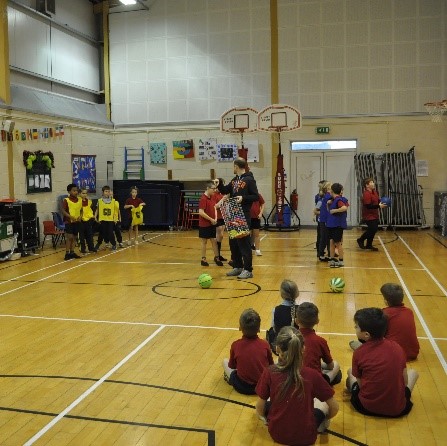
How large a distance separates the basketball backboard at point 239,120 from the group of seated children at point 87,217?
4724 mm

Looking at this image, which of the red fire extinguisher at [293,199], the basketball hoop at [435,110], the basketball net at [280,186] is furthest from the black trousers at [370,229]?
the red fire extinguisher at [293,199]

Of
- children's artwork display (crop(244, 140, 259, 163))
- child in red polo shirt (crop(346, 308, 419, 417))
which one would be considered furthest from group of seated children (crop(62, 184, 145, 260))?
child in red polo shirt (crop(346, 308, 419, 417))

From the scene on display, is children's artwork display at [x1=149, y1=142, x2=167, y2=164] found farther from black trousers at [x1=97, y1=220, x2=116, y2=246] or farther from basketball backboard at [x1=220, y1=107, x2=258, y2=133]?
black trousers at [x1=97, y1=220, x2=116, y2=246]

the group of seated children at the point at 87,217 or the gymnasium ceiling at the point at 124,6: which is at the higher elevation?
the gymnasium ceiling at the point at 124,6

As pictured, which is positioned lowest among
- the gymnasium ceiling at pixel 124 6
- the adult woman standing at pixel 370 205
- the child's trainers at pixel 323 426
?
the child's trainers at pixel 323 426

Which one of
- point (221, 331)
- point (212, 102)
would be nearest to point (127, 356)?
point (221, 331)

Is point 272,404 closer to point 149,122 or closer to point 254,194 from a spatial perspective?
point 254,194

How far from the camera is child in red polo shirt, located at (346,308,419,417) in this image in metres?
4.42

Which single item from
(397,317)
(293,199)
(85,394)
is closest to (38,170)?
(293,199)

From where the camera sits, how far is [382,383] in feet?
14.6

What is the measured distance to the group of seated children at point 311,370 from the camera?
3854mm

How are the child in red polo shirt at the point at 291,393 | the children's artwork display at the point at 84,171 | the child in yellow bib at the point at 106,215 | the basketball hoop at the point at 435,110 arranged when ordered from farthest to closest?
the children's artwork display at the point at 84,171 → the basketball hoop at the point at 435,110 → the child in yellow bib at the point at 106,215 → the child in red polo shirt at the point at 291,393

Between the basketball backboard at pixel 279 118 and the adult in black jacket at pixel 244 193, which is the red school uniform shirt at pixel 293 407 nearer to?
the adult in black jacket at pixel 244 193

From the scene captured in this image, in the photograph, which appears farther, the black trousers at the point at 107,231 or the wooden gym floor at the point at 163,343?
the black trousers at the point at 107,231
